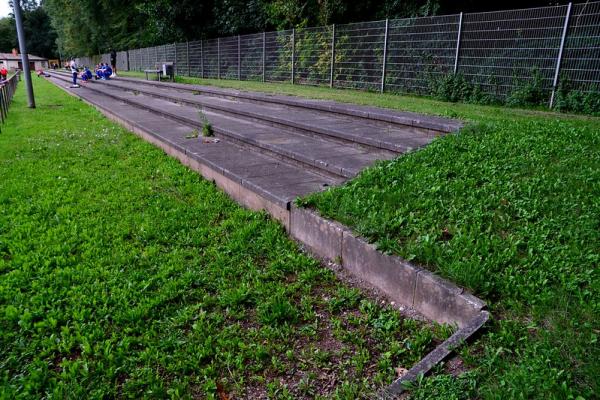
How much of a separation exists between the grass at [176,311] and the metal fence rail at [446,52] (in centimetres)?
689

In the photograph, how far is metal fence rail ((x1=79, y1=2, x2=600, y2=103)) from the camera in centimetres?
761

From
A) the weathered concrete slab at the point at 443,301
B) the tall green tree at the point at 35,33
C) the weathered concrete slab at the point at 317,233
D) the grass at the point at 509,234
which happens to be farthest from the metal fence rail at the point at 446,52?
the tall green tree at the point at 35,33

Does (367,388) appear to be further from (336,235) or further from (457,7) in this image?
(457,7)

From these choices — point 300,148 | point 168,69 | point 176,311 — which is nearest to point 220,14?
point 168,69

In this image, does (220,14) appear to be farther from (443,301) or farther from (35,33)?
(35,33)

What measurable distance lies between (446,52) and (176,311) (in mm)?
9452

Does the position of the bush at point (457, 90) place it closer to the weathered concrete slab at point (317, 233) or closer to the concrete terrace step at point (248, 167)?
the concrete terrace step at point (248, 167)

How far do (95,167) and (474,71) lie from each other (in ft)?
25.9

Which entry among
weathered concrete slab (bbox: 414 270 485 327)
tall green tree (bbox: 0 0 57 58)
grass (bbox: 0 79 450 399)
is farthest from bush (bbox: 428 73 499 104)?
tall green tree (bbox: 0 0 57 58)

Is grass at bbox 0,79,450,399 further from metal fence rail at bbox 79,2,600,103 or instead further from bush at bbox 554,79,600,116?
metal fence rail at bbox 79,2,600,103

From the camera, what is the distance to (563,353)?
186 centimetres

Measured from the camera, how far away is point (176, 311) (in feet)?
8.85

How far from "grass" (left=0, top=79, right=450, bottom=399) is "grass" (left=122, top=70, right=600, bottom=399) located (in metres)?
0.39

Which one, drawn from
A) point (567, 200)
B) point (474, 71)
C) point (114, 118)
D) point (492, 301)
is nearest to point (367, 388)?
point (492, 301)
